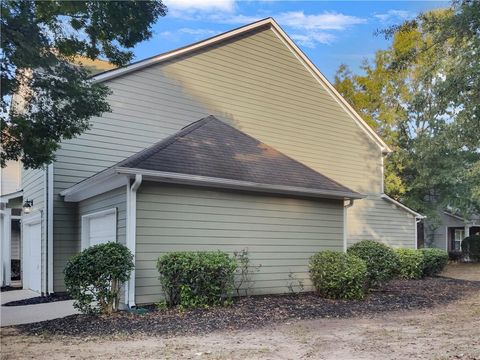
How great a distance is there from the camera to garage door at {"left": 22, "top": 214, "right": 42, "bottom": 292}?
1292cm

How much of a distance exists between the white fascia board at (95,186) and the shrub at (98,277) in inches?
59.0

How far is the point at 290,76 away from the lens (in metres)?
15.8

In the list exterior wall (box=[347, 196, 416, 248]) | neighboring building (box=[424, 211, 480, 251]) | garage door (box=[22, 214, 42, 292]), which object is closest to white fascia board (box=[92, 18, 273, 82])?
garage door (box=[22, 214, 42, 292])

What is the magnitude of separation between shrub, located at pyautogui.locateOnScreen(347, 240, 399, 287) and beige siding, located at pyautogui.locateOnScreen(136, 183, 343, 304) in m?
0.71

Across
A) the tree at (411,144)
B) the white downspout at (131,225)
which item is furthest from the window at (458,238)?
the white downspout at (131,225)

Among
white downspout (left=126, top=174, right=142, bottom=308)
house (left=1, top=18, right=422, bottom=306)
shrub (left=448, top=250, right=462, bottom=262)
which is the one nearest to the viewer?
white downspout (left=126, top=174, right=142, bottom=308)

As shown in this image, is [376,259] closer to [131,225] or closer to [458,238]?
[131,225]

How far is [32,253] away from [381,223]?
12447mm

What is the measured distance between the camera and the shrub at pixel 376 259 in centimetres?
1184

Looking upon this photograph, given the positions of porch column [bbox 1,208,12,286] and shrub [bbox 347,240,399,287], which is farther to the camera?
porch column [bbox 1,208,12,286]

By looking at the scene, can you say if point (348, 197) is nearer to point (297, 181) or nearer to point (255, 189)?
point (297, 181)

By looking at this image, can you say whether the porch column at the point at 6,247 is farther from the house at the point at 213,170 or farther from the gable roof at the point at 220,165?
the gable roof at the point at 220,165

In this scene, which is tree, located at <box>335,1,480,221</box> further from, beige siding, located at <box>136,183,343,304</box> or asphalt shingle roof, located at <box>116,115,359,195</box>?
beige siding, located at <box>136,183,343,304</box>

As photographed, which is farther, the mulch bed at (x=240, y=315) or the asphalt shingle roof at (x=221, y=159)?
the asphalt shingle roof at (x=221, y=159)
